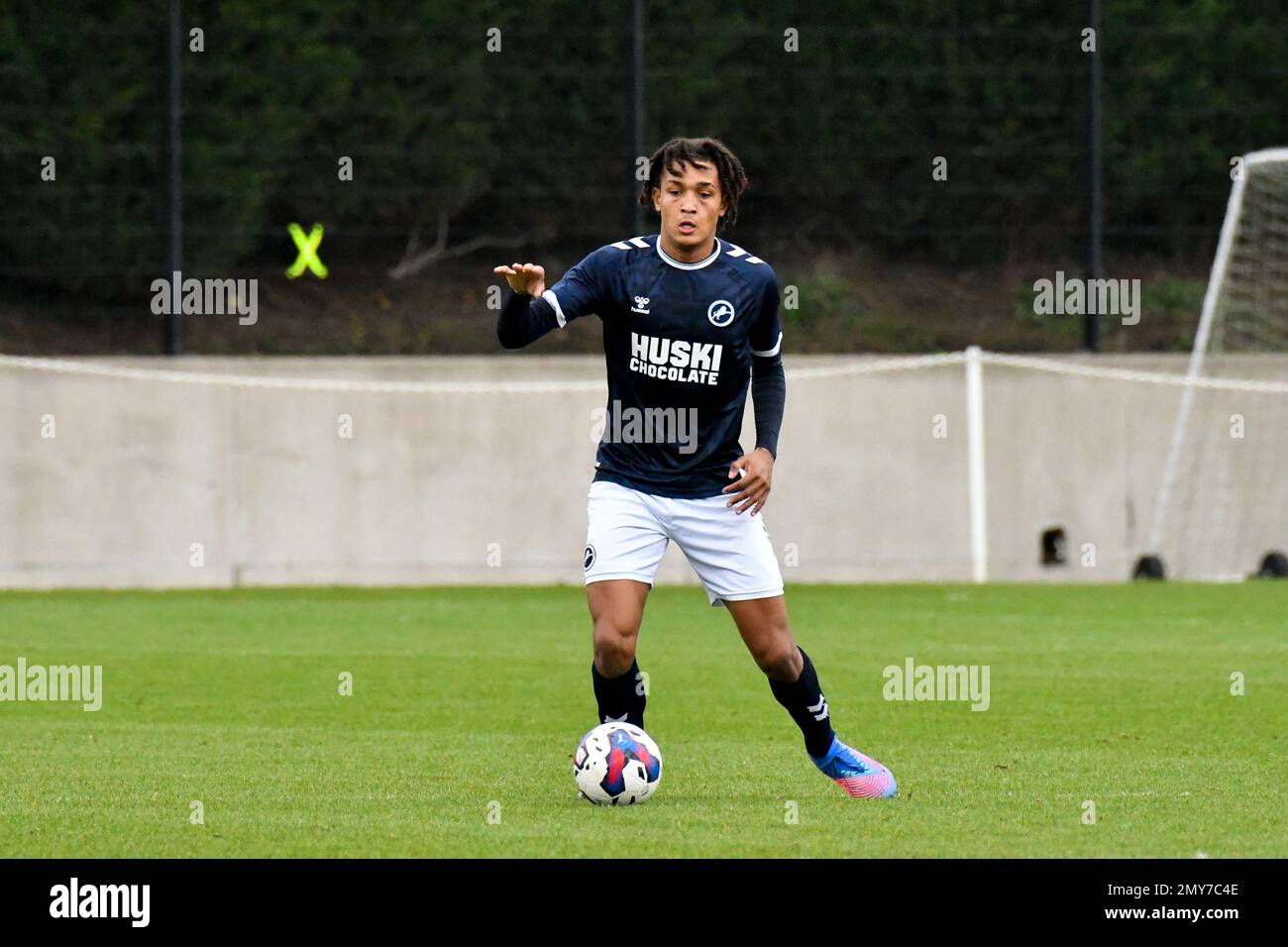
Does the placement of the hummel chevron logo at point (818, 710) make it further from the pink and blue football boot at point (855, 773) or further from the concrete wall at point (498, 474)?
the concrete wall at point (498, 474)

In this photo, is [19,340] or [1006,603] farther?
[19,340]

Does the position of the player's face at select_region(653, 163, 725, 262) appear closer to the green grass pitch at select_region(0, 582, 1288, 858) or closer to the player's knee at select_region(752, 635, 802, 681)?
the player's knee at select_region(752, 635, 802, 681)

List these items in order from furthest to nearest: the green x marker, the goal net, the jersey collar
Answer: the green x marker → the goal net → the jersey collar

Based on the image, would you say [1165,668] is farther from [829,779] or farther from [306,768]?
[306,768]

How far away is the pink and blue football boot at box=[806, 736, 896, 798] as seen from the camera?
727 cm

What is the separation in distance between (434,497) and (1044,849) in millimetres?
13314

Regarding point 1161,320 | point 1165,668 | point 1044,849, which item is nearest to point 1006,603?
point 1165,668

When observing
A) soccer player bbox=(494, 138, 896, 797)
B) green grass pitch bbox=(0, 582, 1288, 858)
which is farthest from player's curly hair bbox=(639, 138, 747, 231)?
green grass pitch bbox=(0, 582, 1288, 858)

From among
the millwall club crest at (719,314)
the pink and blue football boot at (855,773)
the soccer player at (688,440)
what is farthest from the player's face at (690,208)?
the pink and blue football boot at (855,773)

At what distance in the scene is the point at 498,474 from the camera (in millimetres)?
19172

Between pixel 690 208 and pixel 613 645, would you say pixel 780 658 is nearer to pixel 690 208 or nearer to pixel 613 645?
pixel 613 645

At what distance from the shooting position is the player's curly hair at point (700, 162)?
286 inches

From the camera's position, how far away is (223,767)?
8.13 meters

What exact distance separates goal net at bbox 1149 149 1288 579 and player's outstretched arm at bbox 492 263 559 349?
13.6 m
